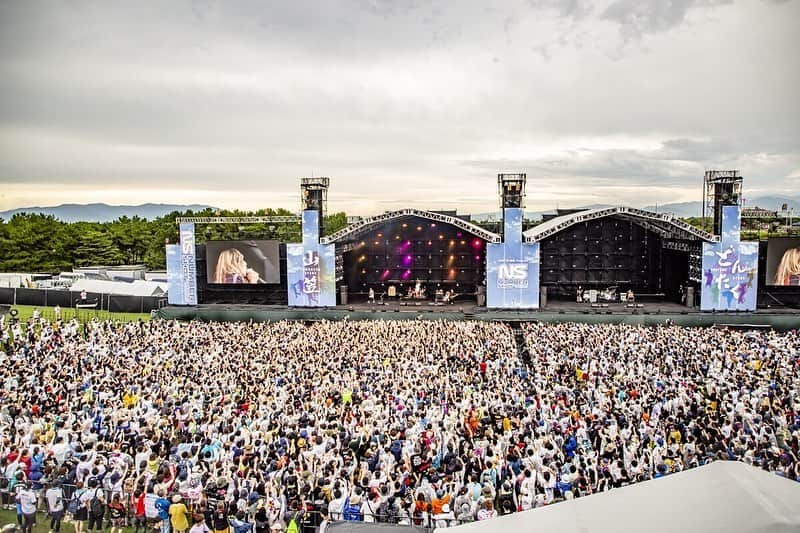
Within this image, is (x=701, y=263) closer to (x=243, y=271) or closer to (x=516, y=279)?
(x=516, y=279)

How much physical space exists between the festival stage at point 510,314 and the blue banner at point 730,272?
21.2 inches

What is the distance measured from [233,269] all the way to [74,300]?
31.7ft

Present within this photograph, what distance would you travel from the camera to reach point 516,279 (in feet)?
85.2

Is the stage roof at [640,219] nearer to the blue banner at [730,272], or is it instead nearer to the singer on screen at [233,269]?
the blue banner at [730,272]

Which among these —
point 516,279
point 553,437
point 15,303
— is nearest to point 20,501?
point 553,437

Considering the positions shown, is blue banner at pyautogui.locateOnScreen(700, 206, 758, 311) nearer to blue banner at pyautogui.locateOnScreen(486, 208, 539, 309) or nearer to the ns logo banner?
blue banner at pyautogui.locateOnScreen(486, 208, 539, 309)

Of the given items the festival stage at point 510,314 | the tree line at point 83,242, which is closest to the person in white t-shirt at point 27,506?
the festival stage at point 510,314

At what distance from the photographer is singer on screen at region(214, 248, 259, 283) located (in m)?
28.5

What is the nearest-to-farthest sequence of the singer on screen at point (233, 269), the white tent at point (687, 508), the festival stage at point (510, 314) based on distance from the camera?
the white tent at point (687, 508)
the festival stage at point (510, 314)
the singer on screen at point (233, 269)

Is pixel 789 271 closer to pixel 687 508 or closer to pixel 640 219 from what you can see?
pixel 640 219

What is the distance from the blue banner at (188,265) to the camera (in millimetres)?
27859

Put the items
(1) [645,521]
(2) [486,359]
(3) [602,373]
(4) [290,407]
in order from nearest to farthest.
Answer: (1) [645,521]
(4) [290,407]
(3) [602,373]
(2) [486,359]

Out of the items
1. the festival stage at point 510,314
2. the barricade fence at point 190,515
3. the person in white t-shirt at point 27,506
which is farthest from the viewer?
the festival stage at point 510,314

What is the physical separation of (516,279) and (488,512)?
63.3 feet
